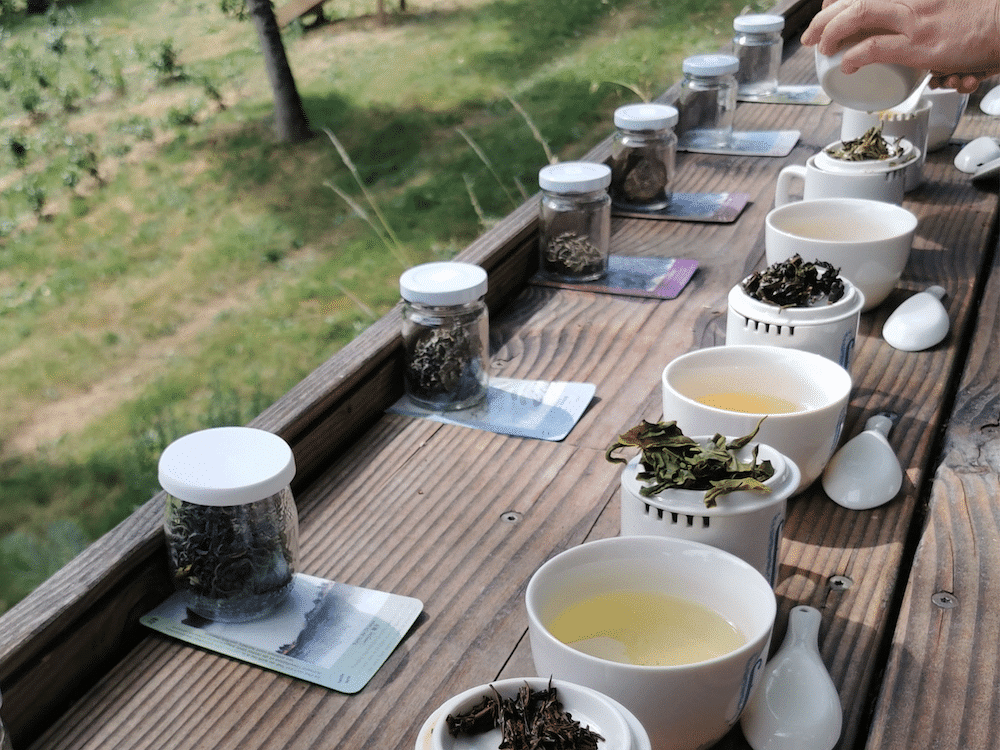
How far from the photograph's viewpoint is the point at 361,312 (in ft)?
9.74

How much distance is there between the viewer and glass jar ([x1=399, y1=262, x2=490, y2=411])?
107 centimetres

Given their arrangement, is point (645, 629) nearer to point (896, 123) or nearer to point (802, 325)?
point (802, 325)

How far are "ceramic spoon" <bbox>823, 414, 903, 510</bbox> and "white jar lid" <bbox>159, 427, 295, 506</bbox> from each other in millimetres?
466

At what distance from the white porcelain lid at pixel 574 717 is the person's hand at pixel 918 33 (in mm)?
869

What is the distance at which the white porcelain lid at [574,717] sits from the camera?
52 cm

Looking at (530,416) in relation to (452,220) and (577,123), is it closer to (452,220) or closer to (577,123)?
(452,220)

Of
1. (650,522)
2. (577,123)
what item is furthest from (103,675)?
(577,123)

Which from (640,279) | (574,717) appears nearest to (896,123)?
(640,279)

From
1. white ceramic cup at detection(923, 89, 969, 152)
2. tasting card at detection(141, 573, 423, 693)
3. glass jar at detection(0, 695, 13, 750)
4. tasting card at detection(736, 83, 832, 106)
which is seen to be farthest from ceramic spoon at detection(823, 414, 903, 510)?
tasting card at detection(736, 83, 832, 106)

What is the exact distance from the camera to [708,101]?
185cm

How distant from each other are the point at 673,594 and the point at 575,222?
30.0 inches

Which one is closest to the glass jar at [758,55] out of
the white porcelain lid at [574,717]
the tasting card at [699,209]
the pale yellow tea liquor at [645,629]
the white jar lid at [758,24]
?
the white jar lid at [758,24]

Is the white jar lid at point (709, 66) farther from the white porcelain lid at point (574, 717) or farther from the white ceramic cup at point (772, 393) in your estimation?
the white porcelain lid at point (574, 717)

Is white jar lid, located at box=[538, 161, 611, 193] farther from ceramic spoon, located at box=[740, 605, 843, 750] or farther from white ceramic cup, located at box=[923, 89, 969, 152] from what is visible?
ceramic spoon, located at box=[740, 605, 843, 750]
